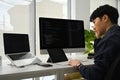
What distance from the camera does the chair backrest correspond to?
163 cm

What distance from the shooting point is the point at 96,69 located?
1.67 m

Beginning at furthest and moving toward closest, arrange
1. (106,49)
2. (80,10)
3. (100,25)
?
(80,10) → (100,25) → (106,49)

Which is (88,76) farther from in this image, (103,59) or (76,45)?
(76,45)

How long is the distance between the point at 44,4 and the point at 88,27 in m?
0.91

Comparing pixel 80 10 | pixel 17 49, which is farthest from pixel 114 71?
pixel 80 10

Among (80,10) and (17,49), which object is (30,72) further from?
(80,10)

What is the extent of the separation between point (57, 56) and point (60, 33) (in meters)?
0.28

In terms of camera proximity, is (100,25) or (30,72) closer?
(30,72)

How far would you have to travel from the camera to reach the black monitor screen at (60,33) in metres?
2.32

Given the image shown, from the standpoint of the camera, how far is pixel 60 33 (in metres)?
2.49

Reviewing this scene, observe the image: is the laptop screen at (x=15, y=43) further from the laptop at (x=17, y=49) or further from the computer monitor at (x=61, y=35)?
the computer monitor at (x=61, y=35)

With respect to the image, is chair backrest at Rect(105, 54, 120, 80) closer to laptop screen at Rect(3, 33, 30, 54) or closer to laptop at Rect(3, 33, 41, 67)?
laptop at Rect(3, 33, 41, 67)

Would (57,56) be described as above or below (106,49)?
below

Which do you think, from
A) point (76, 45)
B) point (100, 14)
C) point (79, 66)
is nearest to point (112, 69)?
point (79, 66)
